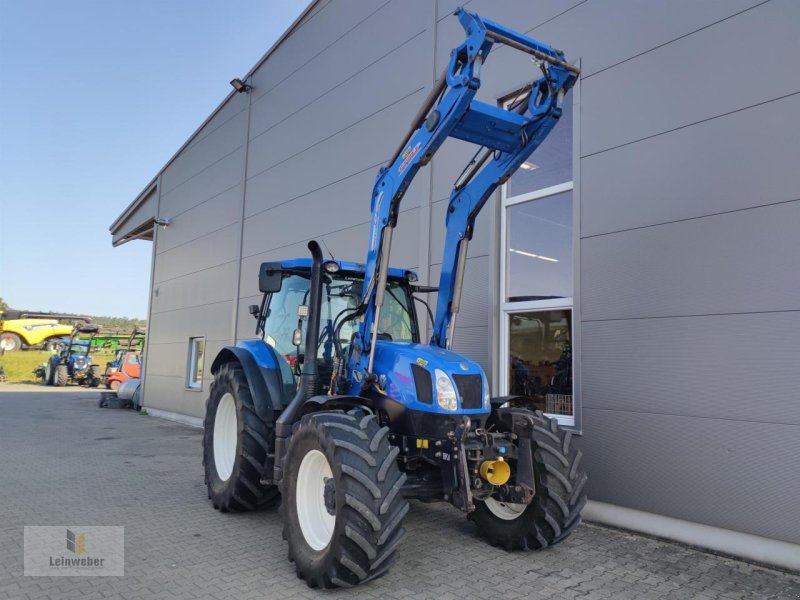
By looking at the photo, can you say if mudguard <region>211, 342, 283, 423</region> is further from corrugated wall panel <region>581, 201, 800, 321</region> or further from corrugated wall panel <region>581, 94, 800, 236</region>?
corrugated wall panel <region>581, 94, 800, 236</region>

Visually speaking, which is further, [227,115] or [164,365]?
[164,365]

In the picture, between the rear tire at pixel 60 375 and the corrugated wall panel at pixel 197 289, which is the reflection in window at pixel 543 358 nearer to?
the corrugated wall panel at pixel 197 289

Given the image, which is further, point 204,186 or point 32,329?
point 32,329

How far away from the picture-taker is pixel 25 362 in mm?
32469

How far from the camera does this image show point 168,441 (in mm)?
10438

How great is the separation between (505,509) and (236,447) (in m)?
2.49

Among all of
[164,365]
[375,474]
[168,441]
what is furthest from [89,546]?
[164,365]

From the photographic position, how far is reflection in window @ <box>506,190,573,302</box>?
616 cm

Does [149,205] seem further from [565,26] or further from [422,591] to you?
[422,591]

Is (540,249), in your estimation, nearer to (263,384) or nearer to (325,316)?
(325,316)

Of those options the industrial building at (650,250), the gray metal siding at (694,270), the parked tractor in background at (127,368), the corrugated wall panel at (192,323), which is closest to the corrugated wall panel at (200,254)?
the corrugated wall panel at (192,323)

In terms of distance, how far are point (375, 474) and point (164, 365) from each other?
13.5 meters

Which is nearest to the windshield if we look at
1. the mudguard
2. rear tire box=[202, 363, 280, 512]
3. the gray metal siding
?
the mudguard

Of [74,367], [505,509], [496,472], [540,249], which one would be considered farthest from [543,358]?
[74,367]
